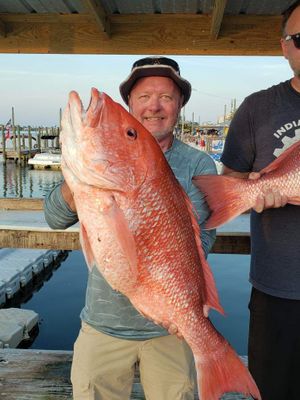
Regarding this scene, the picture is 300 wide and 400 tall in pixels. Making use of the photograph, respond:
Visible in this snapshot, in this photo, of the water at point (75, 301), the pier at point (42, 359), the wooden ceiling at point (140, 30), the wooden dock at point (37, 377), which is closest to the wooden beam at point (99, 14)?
the wooden ceiling at point (140, 30)

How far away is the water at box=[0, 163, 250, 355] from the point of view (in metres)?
8.73

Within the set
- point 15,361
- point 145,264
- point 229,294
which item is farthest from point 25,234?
point 229,294

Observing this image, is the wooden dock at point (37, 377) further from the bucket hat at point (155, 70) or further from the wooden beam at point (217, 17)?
the wooden beam at point (217, 17)

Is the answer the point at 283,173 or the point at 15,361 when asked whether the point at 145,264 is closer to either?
the point at 283,173

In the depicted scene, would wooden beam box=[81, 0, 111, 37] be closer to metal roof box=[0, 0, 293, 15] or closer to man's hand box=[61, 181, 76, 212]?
metal roof box=[0, 0, 293, 15]

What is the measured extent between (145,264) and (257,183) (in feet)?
2.70

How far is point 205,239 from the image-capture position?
220 centimetres

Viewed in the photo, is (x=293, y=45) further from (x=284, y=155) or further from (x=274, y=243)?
(x=274, y=243)

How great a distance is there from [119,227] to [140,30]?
9.95 ft

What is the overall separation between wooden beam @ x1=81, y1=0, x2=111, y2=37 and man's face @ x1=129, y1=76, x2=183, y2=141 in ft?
5.43

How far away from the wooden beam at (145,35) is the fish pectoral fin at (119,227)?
2911 millimetres

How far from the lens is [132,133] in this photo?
5.32ft

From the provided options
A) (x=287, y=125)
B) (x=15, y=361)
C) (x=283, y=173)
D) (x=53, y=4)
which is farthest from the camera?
(x=53, y=4)

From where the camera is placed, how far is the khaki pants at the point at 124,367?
219 cm
